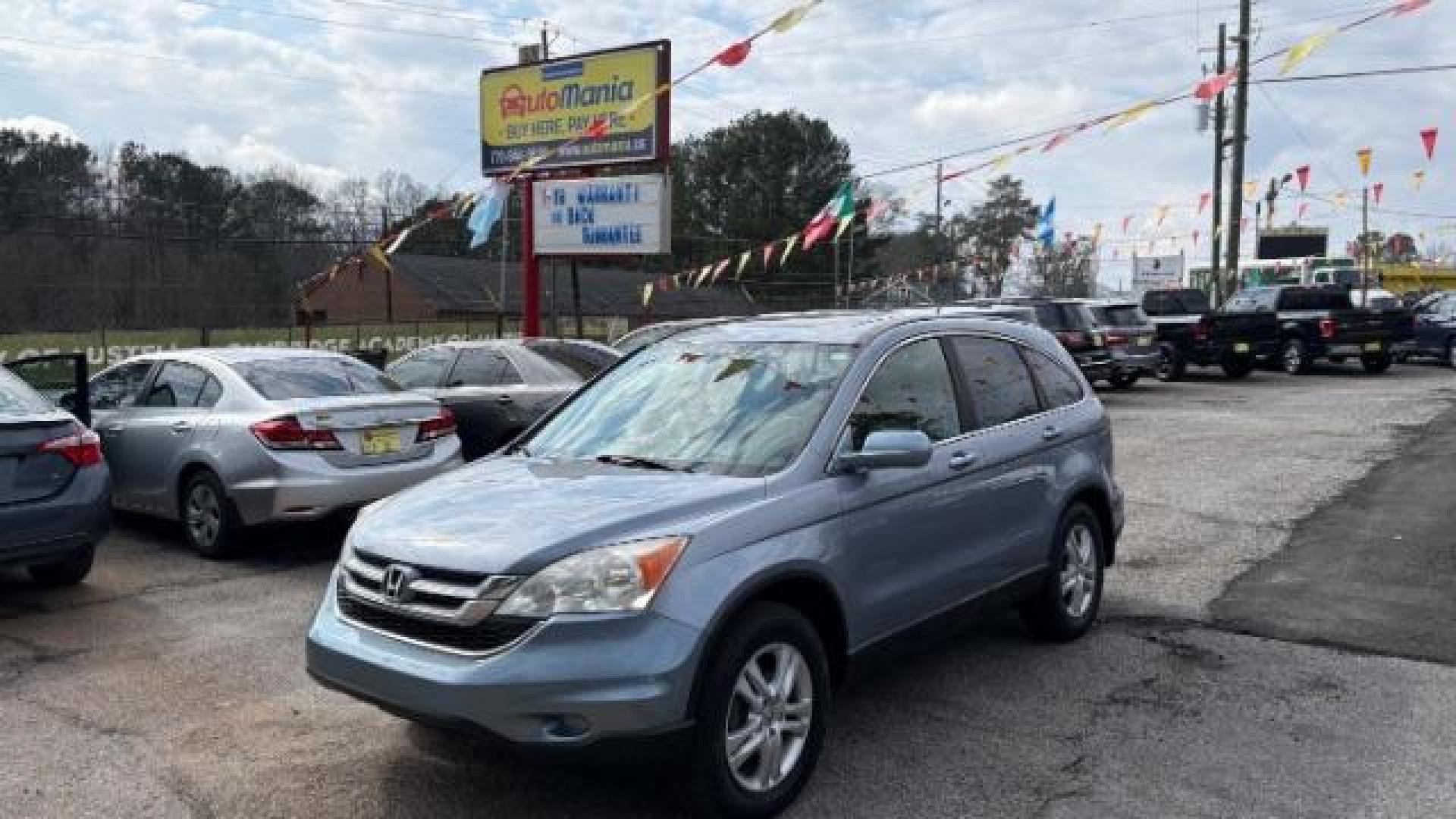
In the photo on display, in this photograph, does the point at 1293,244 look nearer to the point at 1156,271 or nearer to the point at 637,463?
the point at 1156,271

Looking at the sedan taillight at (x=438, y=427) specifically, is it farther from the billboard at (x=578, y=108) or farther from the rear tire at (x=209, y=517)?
the billboard at (x=578, y=108)

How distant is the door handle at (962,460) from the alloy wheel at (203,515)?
17.2 feet

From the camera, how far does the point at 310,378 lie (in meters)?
8.26

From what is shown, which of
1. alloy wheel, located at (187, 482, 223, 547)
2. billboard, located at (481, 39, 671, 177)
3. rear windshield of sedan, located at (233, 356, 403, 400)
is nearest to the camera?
alloy wheel, located at (187, 482, 223, 547)

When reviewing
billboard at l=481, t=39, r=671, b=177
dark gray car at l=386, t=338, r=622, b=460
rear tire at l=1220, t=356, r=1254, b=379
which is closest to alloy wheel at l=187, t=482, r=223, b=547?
dark gray car at l=386, t=338, r=622, b=460

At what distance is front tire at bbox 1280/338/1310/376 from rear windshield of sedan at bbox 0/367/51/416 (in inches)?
928

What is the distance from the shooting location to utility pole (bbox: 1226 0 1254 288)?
29984 mm

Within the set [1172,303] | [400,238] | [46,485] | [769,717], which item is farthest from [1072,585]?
[1172,303]

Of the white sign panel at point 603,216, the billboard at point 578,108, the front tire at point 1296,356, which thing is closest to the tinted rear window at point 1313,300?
the front tire at point 1296,356

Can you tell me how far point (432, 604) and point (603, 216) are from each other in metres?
15.1

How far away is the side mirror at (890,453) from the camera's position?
4.16 metres

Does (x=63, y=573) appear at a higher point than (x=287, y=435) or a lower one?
lower

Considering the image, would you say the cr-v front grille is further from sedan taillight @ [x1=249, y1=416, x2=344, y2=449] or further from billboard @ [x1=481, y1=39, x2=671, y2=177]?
billboard @ [x1=481, y1=39, x2=671, y2=177]

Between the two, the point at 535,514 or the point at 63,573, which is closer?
the point at 535,514
